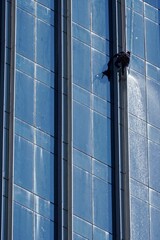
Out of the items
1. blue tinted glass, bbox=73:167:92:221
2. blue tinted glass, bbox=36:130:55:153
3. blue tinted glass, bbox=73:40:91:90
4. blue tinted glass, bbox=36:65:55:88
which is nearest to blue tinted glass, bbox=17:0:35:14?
blue tinted glass, bbox=73:40:91:90

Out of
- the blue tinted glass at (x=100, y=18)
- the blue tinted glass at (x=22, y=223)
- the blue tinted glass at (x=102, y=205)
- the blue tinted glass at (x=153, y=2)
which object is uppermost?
the blue tinted glass at (x=153, y=2)

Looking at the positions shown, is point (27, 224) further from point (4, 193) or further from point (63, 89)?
point (63, 89)

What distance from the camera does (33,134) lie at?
180ft

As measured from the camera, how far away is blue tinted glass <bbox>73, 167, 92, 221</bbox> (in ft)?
180

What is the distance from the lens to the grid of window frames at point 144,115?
185ft

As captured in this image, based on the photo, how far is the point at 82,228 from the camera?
54531mm

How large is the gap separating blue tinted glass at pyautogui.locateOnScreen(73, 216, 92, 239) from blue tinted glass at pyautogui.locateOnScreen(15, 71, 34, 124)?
325 cm

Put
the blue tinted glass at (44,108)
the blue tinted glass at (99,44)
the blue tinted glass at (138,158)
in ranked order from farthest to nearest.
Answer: the blue tinted glass at (99,44)
the blue tinted glass at (138,158)
the blue tinted glass at (44,108)

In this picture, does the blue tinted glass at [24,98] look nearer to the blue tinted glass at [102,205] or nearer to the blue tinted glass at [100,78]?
the blue tinted glass at [100,78]

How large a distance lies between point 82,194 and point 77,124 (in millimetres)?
2299

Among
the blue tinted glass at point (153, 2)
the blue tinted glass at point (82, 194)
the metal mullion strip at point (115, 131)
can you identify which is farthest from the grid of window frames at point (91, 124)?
the blue tinted glass at point (153, 2)

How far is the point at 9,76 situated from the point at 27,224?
4.68 metres

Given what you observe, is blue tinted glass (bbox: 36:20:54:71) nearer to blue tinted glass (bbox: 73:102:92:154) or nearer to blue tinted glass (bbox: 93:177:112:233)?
blue tinted glass (bbox: 73:102:92:154)

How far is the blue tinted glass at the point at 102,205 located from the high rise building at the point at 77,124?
→ 0.10 ft
